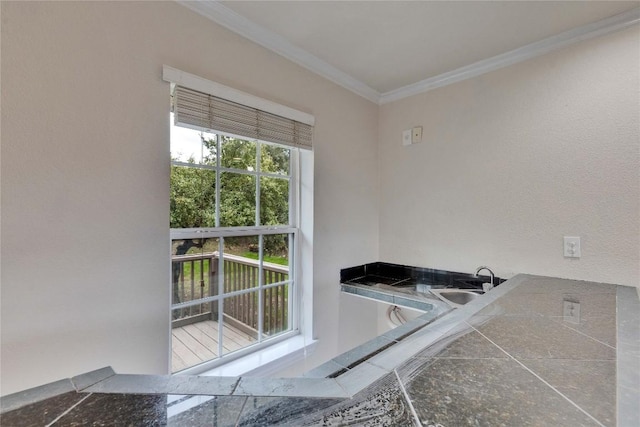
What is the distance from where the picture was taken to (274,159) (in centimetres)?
193

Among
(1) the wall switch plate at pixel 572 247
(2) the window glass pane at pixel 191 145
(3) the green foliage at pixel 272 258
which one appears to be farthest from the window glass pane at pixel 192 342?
(1) the wall switch plate at pixel 572 247

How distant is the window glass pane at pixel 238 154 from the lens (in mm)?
1655

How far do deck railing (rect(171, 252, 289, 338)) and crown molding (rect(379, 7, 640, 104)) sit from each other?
1776 millimetres

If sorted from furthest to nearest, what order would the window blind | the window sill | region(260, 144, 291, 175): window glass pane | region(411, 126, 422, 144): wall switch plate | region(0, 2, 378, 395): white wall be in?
1. region(411, 126, 422, 144): wall switch plate
2. region(260, 144, 291, 175): window glass pane
3. the window sill
4. the window blind
5. region(0, 2, 378, 395): white wall

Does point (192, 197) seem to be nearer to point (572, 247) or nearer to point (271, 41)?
point (271, 41)

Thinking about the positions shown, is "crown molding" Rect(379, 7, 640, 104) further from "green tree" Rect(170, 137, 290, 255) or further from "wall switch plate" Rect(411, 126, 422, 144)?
"green tree" Rect(170, 137, 290, 255)

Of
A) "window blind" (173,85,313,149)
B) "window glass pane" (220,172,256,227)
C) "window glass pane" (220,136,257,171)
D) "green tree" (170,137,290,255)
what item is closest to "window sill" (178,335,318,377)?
"green tree" (170,137,290,255)

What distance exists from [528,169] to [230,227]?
75.9 inches

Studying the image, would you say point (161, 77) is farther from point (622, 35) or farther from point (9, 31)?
point (622, 35)

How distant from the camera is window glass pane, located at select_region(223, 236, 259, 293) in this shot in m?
1.68

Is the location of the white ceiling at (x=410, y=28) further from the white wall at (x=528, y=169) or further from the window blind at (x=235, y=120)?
the window blind at (x=235, y=120)

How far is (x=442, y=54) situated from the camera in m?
1.92

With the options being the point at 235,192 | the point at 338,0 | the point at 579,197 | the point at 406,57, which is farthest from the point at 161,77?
the point at 579,197

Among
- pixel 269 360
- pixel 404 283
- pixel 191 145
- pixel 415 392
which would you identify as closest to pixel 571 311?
pixel 415 392
